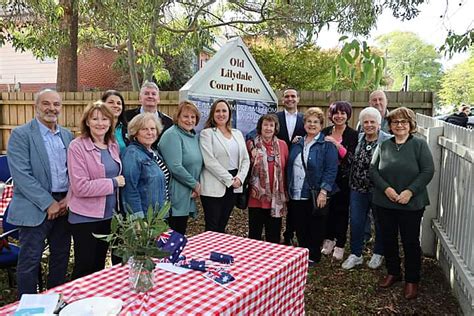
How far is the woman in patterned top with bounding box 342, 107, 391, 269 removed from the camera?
3.84 m

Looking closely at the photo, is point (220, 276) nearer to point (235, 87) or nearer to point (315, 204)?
point (315, 204)

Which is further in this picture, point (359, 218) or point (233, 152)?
point (359, 218)

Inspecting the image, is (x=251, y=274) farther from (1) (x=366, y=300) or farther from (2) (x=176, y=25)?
(2) (x=176, y=25)

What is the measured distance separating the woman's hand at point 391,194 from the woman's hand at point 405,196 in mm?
32

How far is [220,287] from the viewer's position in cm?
191

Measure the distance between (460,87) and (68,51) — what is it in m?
52.0

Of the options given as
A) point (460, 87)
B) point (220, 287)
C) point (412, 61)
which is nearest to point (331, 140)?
point (220, 287)

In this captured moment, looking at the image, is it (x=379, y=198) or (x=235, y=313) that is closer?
(x=235, y=313)

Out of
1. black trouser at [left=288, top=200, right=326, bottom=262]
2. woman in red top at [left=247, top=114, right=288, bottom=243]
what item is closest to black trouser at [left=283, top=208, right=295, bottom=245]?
black trouser at [left=288, top=200, right=326, bottom=262]

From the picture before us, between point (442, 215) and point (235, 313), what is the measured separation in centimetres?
307

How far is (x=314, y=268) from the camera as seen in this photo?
13.6 ft

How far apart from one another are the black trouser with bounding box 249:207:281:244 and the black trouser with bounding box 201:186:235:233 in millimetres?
374

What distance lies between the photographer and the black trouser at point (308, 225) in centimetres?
409

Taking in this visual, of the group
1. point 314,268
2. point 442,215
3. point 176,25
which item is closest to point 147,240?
point 314,268
